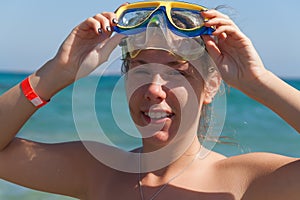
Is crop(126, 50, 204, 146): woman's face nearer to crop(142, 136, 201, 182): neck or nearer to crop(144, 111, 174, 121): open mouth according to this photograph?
crop(144, 111, 174, 121): open mouth

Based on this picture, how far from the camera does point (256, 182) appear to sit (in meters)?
2.56

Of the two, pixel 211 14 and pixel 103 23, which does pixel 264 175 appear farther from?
pixel 103 23

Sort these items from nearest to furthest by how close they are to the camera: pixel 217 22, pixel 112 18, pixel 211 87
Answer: pixel 217 22 → pixel 112 18 → pixel 211 87

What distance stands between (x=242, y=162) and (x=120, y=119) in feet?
2.52

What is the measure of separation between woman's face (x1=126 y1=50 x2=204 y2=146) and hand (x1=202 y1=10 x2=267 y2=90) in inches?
5.0

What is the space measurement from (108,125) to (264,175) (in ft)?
7.57

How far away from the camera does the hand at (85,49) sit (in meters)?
2.74

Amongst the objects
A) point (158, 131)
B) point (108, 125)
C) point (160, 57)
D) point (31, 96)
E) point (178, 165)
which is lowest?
point (108, 125)

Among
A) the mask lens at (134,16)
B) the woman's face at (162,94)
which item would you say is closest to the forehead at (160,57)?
the woman's face at (162,94)

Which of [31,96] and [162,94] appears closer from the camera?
[162,94]

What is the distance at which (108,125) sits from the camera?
4715 mm

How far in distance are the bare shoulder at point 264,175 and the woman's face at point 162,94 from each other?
275 mm

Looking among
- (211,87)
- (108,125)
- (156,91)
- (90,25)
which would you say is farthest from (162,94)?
(108,125)

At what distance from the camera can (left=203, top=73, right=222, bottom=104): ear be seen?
2.76 m
